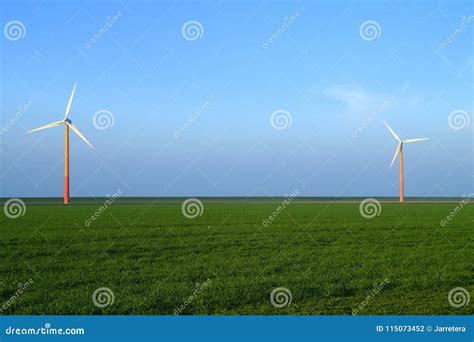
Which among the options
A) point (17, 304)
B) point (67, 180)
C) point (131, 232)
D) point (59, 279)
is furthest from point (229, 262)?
point (67, 180)

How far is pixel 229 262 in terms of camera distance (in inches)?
719

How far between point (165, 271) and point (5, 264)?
247 inches
